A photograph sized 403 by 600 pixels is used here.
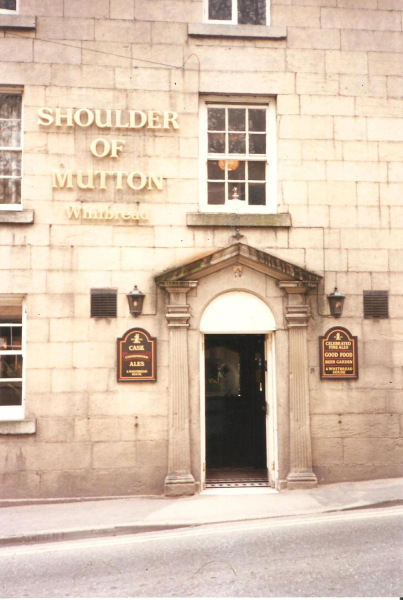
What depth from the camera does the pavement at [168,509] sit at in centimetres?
773

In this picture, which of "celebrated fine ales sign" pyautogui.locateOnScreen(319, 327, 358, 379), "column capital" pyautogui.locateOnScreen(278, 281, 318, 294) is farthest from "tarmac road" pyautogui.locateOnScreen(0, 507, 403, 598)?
"column capital" pyautogui.locateOnScreen(278, 281, 318, 294)

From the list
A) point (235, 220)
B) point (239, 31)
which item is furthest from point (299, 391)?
point (239, 31)

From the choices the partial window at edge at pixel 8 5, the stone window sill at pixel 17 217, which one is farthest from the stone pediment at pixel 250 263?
the partial window at edge at pixel 8 5

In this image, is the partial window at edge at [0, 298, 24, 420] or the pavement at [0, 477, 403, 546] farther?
the partial window at edge at [0, 298, 24, 420]

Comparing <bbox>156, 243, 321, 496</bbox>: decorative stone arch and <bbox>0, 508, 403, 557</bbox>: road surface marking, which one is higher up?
<bbox>156, 243, 321, 496</bbox>: decorative stone arch

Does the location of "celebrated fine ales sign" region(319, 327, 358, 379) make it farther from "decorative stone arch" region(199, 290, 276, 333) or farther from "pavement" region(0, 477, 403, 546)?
"pavement" region(0, 477, 403, 546)

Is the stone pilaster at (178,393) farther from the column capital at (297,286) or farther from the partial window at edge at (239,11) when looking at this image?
the partial window at edge at (239,11)

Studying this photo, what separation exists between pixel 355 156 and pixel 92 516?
7.38 m

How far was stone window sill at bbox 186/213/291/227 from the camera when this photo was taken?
9766mm

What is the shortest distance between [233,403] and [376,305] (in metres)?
3.21

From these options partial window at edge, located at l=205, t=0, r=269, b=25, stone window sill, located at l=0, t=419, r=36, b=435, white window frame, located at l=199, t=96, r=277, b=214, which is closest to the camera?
stone window sill, located at l=0, t=419, r=36, b=435

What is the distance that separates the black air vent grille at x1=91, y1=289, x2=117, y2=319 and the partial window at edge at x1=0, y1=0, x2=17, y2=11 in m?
5.13

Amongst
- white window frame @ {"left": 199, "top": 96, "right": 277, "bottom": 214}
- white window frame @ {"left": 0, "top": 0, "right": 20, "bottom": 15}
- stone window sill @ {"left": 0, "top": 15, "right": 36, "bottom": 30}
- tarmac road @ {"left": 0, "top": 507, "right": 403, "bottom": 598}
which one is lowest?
tarmac road @ {"left": 0, "top": 507, "right": 403, "bottom": 598}

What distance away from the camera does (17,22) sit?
963 cm
